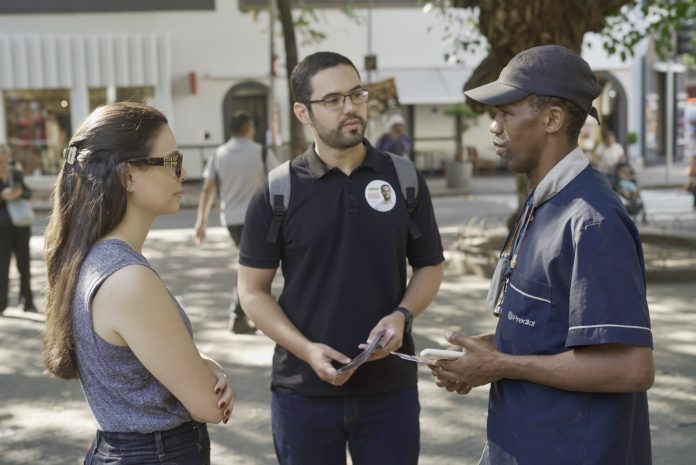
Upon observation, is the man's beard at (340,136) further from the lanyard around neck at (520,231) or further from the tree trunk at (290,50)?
the tree trunk at (290,50)

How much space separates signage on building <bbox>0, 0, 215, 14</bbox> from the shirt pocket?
1102 inches

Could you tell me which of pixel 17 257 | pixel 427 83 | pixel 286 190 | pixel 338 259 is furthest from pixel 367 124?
pixel 427 83

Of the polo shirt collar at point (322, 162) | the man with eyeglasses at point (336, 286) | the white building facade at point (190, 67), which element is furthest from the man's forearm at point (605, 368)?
the white building facade at point (190, 67)

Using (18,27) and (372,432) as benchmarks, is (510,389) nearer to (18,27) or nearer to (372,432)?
(372,432)

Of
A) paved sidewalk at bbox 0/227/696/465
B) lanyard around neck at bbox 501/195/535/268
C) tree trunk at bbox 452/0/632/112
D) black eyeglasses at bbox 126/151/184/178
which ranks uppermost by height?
tree trunk at bbox 452/0/632/112

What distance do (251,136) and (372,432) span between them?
6.19m

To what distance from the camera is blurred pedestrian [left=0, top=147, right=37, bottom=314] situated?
31.3 ft

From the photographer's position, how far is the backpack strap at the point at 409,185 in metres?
3.41

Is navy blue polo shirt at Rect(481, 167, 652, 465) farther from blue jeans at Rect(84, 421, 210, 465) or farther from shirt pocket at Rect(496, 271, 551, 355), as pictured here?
blue jeans at Rect(84, 421, 210, 465)

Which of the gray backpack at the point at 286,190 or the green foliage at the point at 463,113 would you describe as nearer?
the gray backpack at the point at 286,190

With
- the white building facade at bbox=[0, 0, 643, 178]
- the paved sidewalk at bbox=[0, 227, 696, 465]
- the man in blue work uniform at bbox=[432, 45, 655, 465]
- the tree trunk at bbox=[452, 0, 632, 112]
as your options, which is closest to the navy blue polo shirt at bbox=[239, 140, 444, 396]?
the man in blue work uniform at bbox=[432, 45, 655, 465]

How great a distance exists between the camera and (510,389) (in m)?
2.48

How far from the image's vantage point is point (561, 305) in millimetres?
2318

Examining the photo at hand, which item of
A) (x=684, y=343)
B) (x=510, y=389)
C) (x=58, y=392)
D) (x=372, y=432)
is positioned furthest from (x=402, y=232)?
(x=684, y=343)
